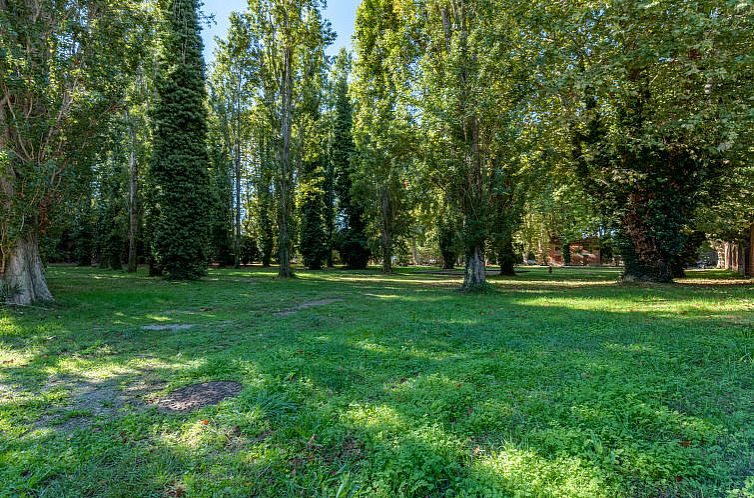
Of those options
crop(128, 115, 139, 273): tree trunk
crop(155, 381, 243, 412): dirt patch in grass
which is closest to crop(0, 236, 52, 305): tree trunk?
crop(155, 381, 243, 412): dirt patch in grass

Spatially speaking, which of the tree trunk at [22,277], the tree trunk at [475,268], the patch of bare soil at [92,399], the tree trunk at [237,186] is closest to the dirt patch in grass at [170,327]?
the patch of bare soil at [92,399]

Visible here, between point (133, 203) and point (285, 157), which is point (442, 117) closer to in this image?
point (285, 157)

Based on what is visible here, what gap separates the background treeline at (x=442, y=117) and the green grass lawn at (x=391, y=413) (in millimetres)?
5832

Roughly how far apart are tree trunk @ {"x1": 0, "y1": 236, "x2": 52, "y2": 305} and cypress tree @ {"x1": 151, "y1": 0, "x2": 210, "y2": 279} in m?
7.62

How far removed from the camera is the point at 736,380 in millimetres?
3578

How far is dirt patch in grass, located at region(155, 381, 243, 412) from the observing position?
11.1 feet

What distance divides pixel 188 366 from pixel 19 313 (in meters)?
6.47

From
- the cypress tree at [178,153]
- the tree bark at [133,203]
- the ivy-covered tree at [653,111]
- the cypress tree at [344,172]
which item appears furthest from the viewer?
the cypress tree at [344,172]

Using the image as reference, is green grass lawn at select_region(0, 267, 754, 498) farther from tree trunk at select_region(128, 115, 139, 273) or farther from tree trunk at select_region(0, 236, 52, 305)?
tree trunk at select_region(128, 115, 139, 273)

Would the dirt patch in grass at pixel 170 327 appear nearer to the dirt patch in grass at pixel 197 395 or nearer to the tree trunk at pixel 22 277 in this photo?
the dirt patch in grass at pixel 197 395

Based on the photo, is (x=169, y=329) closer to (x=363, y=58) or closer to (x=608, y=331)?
(x=608, y=331)

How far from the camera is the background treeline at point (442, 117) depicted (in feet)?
29.7

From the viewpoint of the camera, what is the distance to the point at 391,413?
10.1ft

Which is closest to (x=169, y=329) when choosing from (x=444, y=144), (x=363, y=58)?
(x=444, y=144)
